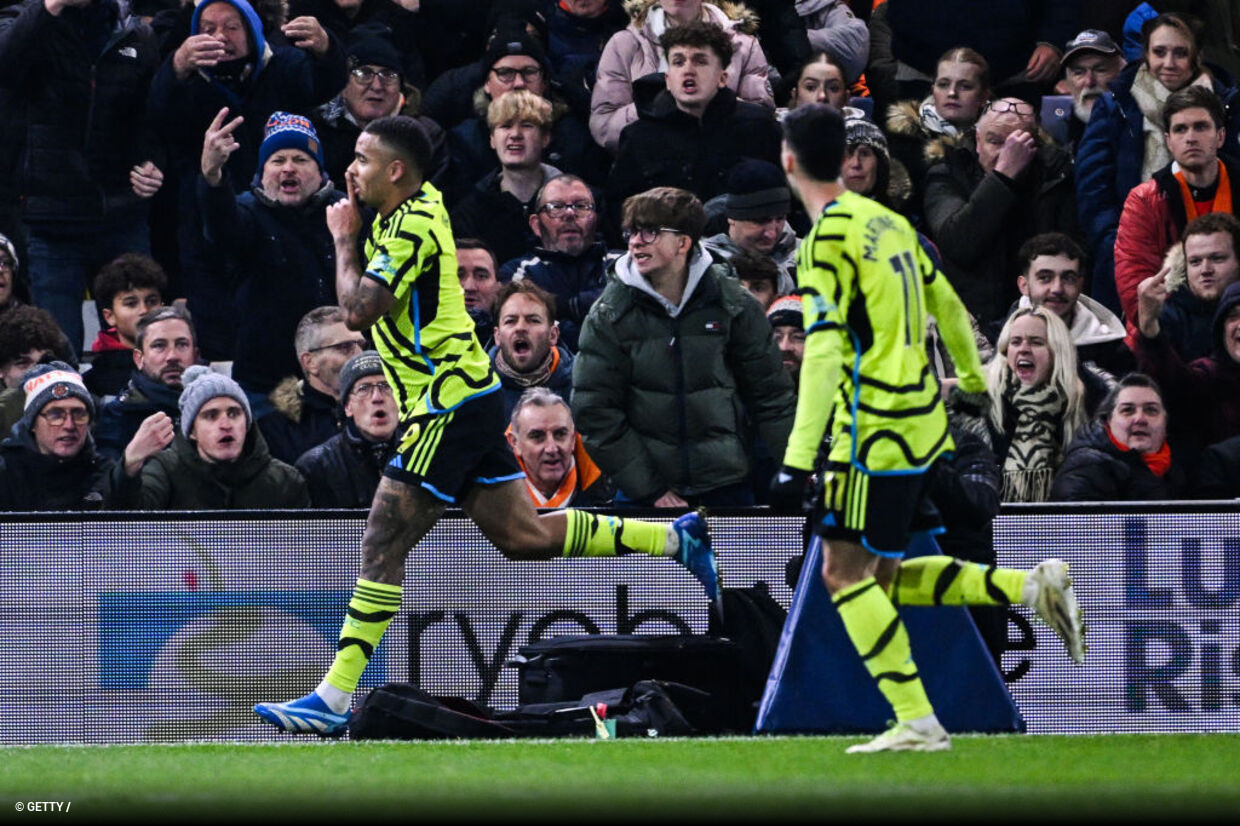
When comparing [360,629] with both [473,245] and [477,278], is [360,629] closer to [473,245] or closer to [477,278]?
[477,278]

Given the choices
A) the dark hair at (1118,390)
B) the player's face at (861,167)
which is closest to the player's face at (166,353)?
the player's face at (861,167)

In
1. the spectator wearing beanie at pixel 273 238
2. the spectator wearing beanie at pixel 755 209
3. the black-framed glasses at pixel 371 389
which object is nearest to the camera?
the black-framed glasses at pixel 371 389

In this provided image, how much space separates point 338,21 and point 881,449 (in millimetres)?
6990

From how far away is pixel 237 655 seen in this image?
9.73 metres

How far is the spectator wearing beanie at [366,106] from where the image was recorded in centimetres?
1295

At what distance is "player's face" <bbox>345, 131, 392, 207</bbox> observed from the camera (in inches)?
359

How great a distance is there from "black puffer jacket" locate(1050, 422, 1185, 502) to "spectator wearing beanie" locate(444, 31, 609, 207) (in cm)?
397

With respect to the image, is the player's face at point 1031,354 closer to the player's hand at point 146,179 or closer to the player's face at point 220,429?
the player's face at point 220,429

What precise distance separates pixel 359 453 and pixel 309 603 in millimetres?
964

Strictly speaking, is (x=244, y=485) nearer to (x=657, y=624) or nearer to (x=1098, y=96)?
(x=657, y=624)

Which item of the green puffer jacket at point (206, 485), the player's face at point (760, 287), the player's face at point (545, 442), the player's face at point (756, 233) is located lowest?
the green puffer jacket at point (206, 485)

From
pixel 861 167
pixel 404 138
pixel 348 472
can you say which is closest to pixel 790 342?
pixel 861 167

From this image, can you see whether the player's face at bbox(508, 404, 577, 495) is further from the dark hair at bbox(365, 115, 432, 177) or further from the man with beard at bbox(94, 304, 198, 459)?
the man with beard at bbox(94, 304, 198, 459)

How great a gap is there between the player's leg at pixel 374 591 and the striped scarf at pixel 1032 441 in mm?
3237
